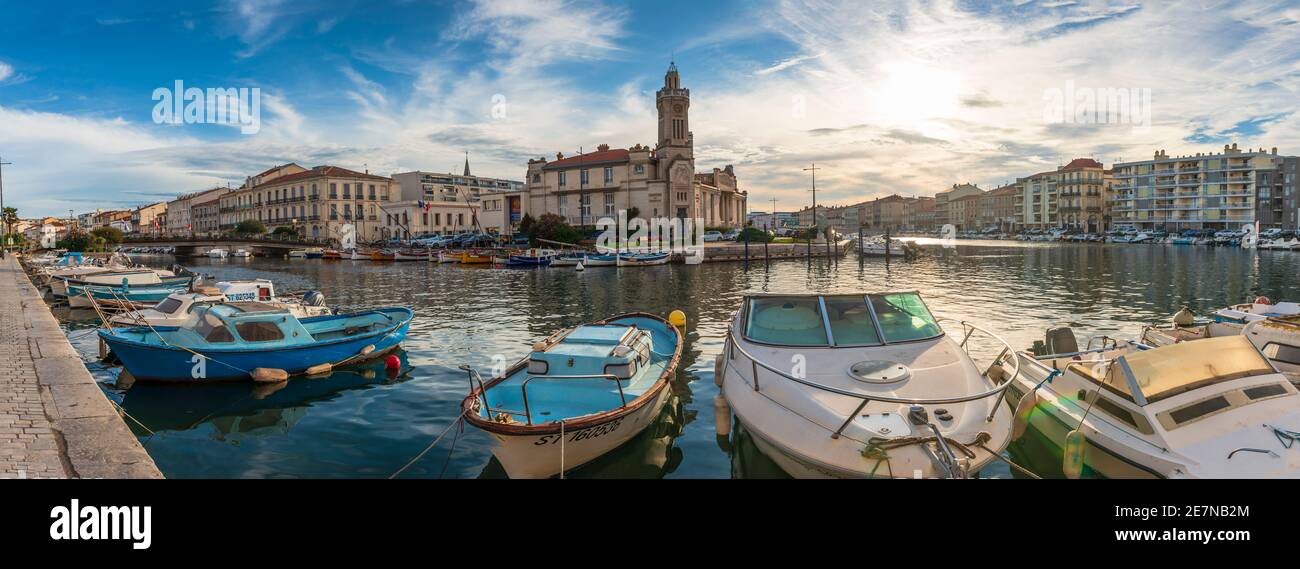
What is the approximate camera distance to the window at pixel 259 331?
16.0 metres

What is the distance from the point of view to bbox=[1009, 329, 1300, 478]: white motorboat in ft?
24.0

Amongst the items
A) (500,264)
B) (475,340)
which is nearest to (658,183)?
(500,264)

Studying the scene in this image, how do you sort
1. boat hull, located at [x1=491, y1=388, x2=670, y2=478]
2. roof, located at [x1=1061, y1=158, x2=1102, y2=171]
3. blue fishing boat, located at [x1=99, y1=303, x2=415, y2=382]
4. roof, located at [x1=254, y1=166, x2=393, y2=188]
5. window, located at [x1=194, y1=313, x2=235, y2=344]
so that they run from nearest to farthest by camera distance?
boat hull, located at [x1=491, y1=388, x2=670, y2=478] < blue fishing boat, located at [x1=99, y1=303, x2=415, y2=382] < window, located at [x1=194, y1=313, x2=235, y2=344] < roof, located at [x1=254, y1=166, x2=393, y2=188] < roof, located at [x1=1061, y1=158, x2=1102, y2=171]

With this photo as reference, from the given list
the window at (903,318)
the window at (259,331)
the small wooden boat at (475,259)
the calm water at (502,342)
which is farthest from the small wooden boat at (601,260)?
the window at (903,318)

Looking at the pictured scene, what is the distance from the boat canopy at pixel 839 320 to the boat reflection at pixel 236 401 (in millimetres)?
9061

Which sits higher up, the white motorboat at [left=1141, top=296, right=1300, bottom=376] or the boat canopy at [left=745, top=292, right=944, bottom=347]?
the boat canopy at [left=745, top=292, right=944, bottom=347]

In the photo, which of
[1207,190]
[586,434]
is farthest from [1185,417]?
[1207,190]

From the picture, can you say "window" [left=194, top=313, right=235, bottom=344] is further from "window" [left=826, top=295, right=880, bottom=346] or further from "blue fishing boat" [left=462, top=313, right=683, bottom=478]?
"window" [left=826, top=295, right=880, bottom=346]

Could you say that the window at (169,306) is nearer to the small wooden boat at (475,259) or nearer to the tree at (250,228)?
the small wooden boat at (475,259)

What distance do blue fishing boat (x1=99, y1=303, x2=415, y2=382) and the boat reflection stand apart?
315mm

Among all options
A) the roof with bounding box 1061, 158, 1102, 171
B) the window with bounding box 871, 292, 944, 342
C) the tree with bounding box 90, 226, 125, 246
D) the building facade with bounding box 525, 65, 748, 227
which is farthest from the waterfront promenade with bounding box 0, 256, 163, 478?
the roof with bounding box 1061, 158, 1102, 171

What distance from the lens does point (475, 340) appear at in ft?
73.2

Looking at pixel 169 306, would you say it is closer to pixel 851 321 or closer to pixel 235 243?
pixel 851 321
